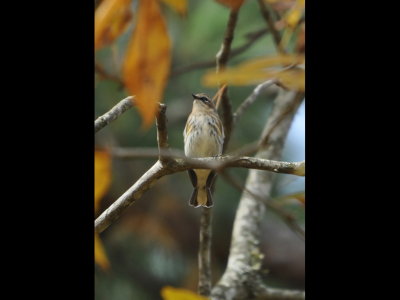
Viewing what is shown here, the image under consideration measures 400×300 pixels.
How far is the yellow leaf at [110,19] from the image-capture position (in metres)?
0.39

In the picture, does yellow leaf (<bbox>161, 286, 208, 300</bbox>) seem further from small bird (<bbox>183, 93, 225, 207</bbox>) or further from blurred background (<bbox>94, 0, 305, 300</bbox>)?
small bird (<bbox>183, 93, 225, 207</bbox>)

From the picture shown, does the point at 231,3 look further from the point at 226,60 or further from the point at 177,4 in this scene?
the point at 226,60

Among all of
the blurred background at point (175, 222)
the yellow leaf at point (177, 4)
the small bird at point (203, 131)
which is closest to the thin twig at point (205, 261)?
the blurred background at point (175, 222)

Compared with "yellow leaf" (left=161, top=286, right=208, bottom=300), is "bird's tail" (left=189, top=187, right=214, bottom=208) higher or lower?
higher

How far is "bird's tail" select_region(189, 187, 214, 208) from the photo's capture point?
142 cm

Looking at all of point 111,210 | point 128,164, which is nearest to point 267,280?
point 128,164

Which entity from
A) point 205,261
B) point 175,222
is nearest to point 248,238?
point 205,261

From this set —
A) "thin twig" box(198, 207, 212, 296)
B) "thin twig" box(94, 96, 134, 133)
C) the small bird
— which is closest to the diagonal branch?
"thin twig" box(94, 96, 134, 133)

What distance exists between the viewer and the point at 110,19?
0.39 meters

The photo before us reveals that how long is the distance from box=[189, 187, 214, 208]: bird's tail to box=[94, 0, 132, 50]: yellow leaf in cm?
93

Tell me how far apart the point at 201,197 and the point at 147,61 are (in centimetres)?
110
